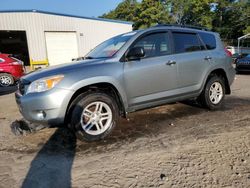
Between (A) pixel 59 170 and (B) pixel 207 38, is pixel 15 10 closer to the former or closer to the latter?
(B) pixel 207 38

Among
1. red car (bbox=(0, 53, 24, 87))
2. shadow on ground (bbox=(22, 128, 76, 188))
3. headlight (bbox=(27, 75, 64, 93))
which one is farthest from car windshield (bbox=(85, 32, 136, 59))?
red car (bbox=(0, 53, 24, 87))

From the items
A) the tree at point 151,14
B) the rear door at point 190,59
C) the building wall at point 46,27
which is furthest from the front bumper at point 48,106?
the tree at point 151,14

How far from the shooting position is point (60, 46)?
783 inches

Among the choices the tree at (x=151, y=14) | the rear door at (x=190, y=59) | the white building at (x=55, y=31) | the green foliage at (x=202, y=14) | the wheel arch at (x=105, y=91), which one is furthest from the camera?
the tree at (x=151, y=14)

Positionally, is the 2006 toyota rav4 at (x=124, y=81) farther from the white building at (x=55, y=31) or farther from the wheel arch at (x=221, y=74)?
the white building at (x=55, y=31)

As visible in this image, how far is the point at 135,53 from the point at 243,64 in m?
9.94

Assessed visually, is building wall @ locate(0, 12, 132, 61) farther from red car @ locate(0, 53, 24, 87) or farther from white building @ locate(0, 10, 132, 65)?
red car @ locate(0, 53, 24, 87)

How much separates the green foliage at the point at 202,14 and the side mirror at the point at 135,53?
39679 mm

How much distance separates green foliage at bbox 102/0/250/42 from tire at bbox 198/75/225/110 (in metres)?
38.0

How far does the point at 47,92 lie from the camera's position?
3807 millimetres

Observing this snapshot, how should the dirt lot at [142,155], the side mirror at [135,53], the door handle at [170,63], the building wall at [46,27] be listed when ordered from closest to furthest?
the dirt lot at [142,155], the side mirror at [135,53], the door handle at [170,63], the building wall at [46,27]

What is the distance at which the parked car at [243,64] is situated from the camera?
12477 millimetres

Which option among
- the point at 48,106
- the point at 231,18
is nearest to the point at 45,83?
the point at 48,106

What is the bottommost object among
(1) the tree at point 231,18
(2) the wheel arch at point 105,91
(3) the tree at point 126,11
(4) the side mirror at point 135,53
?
(2) the wheel arch at point 105,91
